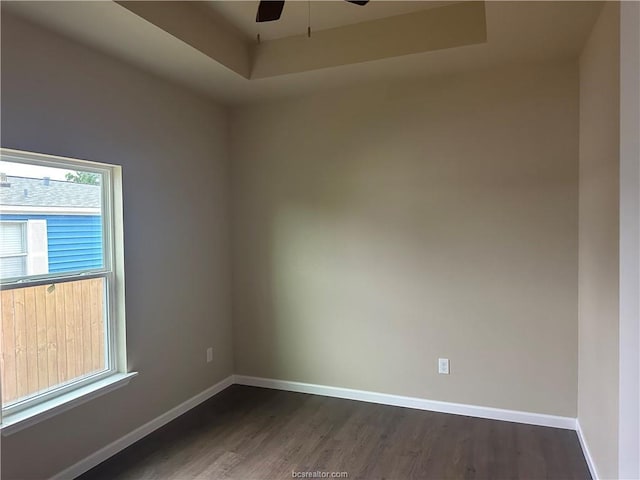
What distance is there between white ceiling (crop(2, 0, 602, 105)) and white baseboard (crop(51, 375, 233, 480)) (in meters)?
2.46

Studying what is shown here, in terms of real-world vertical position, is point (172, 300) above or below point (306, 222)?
below

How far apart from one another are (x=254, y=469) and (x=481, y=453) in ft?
4.63

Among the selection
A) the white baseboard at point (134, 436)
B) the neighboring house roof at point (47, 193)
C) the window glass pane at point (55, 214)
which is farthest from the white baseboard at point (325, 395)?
the neighboring house roof at point (47, 193)

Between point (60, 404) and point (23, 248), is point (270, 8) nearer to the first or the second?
point (23, 248)

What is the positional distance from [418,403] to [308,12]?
292 centimetres

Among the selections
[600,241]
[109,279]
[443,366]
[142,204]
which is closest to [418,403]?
[443,366]

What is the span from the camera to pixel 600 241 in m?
2.32

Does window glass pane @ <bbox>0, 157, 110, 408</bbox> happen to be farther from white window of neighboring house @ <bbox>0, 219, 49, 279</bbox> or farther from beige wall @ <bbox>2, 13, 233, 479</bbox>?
beige wall @ <bbox>2, 13, 233, 479</bbox>

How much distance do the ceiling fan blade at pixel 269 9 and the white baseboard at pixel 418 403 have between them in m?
2.80

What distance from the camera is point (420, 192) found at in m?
3.29

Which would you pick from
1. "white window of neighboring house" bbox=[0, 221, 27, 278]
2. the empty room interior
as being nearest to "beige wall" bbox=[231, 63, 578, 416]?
the empty room interior

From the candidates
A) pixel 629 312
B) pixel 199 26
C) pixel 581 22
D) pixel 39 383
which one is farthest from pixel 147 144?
pixel 629 312

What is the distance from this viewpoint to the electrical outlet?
128 inches

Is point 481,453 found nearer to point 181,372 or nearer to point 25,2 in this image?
point 181,372
